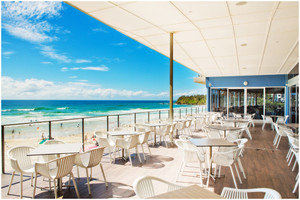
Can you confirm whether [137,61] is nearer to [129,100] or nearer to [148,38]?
[129,100]

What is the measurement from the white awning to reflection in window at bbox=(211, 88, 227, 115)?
6416mm

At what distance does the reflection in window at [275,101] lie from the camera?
12695 mm

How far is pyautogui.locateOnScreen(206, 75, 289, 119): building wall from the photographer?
41.1ft

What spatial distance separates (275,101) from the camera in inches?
505

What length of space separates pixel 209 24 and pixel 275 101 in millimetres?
10192

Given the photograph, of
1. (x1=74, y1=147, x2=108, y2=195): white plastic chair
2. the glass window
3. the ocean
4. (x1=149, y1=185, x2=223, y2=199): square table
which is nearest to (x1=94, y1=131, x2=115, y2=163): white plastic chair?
(x1=74, y1=147, x2=108, y2=195): white plastic chair

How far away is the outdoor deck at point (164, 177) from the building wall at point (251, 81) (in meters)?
8.28

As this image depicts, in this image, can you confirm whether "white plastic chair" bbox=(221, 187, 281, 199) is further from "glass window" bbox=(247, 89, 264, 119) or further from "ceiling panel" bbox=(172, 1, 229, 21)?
"glass window" bbox=(247, 89, 264, 119)

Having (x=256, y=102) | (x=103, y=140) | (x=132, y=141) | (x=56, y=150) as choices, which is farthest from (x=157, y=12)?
(x=256, y=102)

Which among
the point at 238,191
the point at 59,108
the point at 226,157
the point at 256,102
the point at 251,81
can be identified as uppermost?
the point at 251,81

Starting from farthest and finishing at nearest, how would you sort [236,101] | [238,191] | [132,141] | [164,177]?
[236,101] < [132,141] < [164,177] < [238,191]

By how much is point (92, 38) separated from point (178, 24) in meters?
47.4

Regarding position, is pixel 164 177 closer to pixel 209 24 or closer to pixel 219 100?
pixel 209 24

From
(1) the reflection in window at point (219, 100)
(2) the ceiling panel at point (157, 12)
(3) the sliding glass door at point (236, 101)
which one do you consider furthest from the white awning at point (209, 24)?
(1) the reflection in window at point (219, 100)
